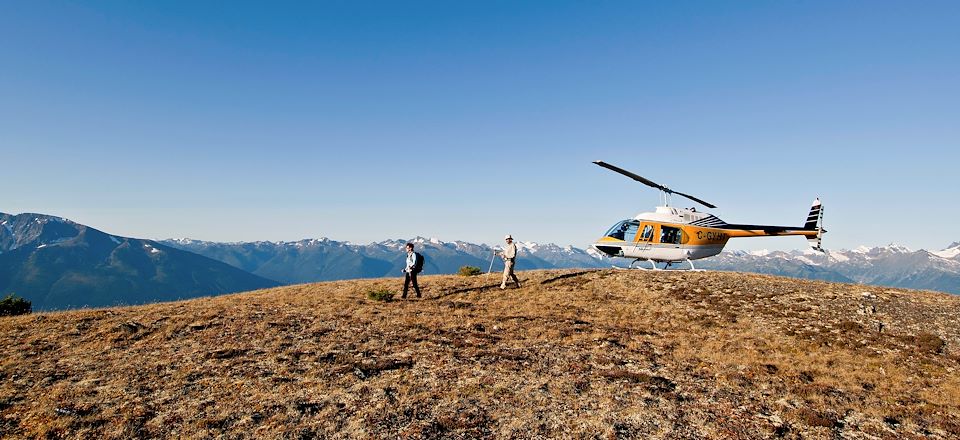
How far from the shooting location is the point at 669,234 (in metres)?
29.8

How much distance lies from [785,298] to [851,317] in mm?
2947

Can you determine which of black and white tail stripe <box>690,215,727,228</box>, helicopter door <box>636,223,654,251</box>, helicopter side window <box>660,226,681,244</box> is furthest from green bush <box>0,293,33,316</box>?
black and white tail stripe <box>690,215,727,228</box>

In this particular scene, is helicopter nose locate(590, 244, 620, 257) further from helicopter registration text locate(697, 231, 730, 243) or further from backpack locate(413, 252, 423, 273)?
backpack locate(413, 252, 423, 273)

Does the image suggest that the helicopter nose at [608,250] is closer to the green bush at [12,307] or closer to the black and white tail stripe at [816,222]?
the black and white tail stripe at [816,222]

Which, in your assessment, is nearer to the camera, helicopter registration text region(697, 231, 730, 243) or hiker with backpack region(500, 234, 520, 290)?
hiker with backpack region(500, 234, 520, 290)

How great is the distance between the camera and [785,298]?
2156cm

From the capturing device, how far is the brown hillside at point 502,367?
369 inches

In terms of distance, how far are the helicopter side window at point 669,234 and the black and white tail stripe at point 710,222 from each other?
1.52m

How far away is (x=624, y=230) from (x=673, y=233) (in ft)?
10.7

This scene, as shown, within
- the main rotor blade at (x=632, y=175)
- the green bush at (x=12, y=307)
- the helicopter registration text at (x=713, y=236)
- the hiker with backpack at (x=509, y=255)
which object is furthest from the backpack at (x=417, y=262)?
the helicopter registration text at (x=713, y=236)

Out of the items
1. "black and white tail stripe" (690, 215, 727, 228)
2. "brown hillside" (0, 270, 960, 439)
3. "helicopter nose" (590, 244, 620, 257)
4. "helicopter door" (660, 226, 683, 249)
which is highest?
"black and white tail stripe" (690, 215, 727, 228)

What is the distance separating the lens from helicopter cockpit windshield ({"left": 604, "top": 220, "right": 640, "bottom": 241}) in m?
29.9

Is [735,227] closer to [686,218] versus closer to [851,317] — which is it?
[686,218]

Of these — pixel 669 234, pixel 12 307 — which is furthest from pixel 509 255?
pixel 12 307
